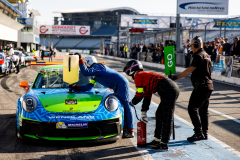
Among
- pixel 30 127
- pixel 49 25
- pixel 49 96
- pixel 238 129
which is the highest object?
pixel 49 25

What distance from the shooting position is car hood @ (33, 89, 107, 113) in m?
4.34

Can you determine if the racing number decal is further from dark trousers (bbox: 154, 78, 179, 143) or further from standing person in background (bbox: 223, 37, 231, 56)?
standing person in background (bbox: 223, 37, 231, 56)

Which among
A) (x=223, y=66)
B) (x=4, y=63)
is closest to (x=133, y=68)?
(x=223, y=66)

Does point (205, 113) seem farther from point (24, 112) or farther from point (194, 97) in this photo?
point (24, 112)

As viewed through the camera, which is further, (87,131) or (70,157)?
(87,131)

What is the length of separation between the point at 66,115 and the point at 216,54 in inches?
490

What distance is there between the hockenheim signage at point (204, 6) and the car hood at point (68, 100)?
2538 centimetres

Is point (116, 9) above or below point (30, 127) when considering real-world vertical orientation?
above

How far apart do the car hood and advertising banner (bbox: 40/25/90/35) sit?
3037 inches

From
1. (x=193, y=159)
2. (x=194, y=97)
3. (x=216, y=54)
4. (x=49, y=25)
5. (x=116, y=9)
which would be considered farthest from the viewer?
(x=116, y=9)

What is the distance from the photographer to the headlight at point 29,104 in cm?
436

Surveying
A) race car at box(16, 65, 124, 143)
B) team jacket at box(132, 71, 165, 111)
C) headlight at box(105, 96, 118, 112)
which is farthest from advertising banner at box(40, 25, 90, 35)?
team jacket at box(132, 71, 165, 111)

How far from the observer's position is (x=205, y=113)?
4805 mm

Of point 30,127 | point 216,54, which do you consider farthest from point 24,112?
point 216,54
